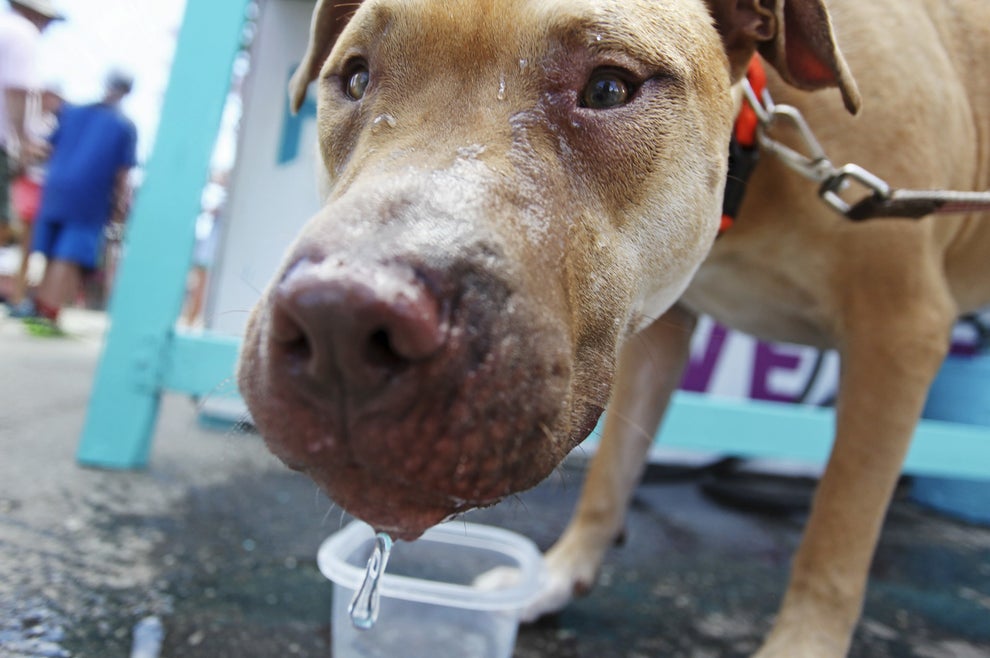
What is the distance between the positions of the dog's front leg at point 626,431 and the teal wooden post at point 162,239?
1.46 metres

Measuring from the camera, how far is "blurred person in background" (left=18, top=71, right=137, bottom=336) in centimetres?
494

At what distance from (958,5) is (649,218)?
1.35m

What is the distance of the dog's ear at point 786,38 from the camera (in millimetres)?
1357

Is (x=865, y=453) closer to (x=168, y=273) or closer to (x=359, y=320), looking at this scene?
(x=359, y=320)

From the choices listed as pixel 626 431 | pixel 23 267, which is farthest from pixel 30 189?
pixel 626 431

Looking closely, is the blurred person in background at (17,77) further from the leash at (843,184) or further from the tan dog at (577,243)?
the leash at (843,184)

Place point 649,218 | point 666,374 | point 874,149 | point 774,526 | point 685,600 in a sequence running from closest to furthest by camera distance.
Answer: point 649,218 < point 874,149 < point 685,600 < point 666,374 < point 774,526

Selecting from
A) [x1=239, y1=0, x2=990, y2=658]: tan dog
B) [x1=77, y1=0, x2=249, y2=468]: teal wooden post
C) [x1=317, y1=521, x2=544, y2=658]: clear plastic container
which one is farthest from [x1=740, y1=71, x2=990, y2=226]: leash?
[x1=77, y1=0, x2=249, y2=468]: teal wooden post

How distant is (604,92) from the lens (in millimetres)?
1088

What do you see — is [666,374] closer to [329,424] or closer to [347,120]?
[347,120]

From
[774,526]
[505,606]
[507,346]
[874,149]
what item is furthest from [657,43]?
[774,526]

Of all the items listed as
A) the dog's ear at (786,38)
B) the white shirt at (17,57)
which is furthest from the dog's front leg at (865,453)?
the white shirt at (17,57)

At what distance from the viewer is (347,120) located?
3.83 ft

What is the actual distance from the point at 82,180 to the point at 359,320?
5167 millimetres
